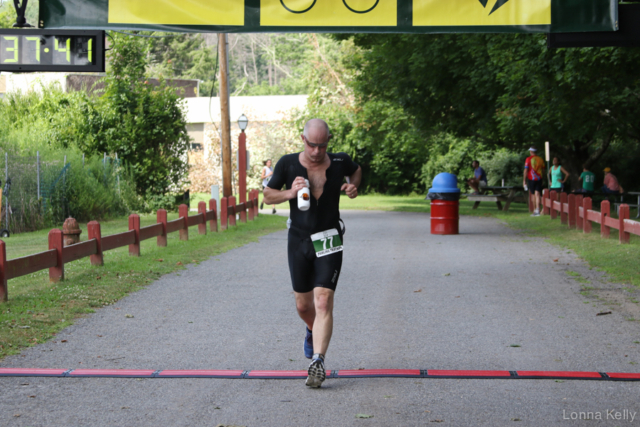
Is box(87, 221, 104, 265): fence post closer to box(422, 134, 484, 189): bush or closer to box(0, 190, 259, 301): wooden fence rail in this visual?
box(0, 190, 259, 301): wooden fence rail

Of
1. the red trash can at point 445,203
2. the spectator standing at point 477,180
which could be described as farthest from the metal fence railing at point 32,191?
the spectator standing at point 477,180

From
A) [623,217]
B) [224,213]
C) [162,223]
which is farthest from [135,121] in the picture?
[623,217]

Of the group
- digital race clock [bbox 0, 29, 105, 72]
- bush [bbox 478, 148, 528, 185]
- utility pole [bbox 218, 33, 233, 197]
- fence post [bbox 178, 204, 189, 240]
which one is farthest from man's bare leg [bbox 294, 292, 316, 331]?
bush [bbox 478, 148, 528, 185]

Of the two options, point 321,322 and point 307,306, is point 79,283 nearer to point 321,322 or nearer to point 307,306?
point 307,306

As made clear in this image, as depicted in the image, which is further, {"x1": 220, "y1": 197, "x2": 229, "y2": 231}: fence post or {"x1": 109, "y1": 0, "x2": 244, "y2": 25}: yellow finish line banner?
{"x1": 220, "y1": 197, "x2": 229, "y2": 231}: fence post

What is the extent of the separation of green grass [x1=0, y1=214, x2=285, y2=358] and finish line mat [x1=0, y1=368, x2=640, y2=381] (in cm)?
97

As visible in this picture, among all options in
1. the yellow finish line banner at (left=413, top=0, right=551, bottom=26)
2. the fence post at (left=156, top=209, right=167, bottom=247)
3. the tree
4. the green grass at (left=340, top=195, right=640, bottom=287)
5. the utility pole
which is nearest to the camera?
the yellow finish line banner at (left=413, top=0, right=551, bottom=26)

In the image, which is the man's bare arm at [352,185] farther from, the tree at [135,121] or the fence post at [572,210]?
the tree at [135,121]

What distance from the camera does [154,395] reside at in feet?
17.7

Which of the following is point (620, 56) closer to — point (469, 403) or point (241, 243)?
point (241, 243)

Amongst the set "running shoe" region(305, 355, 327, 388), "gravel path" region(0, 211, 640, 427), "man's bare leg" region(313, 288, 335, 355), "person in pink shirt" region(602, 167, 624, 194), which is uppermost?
"person in pink shirt" region(602, 167, 624, 194)

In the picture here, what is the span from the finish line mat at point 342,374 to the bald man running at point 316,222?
1.24 feet

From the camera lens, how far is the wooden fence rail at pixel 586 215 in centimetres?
1473

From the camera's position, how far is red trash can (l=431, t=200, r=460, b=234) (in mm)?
18141
